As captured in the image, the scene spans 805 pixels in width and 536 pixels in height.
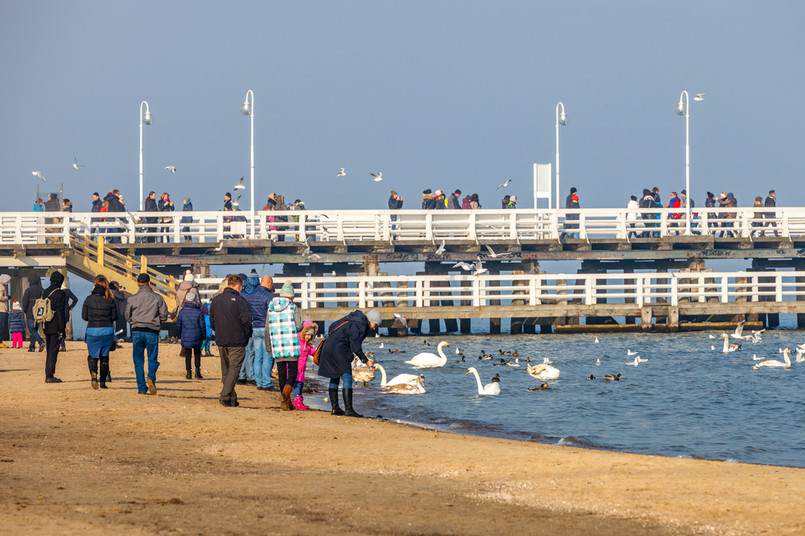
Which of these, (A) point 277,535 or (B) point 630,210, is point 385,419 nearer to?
(A) point 277,535

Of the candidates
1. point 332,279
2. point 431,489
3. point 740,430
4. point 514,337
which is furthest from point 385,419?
point 514,337

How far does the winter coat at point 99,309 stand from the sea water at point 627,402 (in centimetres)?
432

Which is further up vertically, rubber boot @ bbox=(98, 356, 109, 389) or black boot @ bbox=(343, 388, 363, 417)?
rubber boot @ bbox=(98, 356, 109, 389)

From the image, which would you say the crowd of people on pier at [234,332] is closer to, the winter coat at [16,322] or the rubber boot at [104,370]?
the rubber boot at [104,370]

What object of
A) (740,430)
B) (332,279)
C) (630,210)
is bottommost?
(740,430)

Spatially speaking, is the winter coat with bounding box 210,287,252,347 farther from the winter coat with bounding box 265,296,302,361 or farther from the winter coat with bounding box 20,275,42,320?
the winter coat with bounding box 20,275,42,320

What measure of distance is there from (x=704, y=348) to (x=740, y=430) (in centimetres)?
1475

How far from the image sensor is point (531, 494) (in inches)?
314

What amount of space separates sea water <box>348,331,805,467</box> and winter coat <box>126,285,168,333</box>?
13.1ft

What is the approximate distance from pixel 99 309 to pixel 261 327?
2.35 meters

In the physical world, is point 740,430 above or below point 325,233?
below

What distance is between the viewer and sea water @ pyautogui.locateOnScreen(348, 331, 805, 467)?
14.0m

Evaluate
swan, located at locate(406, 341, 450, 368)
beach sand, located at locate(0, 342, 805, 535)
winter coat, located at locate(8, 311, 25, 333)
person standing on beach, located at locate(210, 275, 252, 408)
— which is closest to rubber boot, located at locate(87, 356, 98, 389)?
beach sand, located at locate(0, 342, 805, 535)

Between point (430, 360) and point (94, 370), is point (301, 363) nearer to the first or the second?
point (94, 370)
